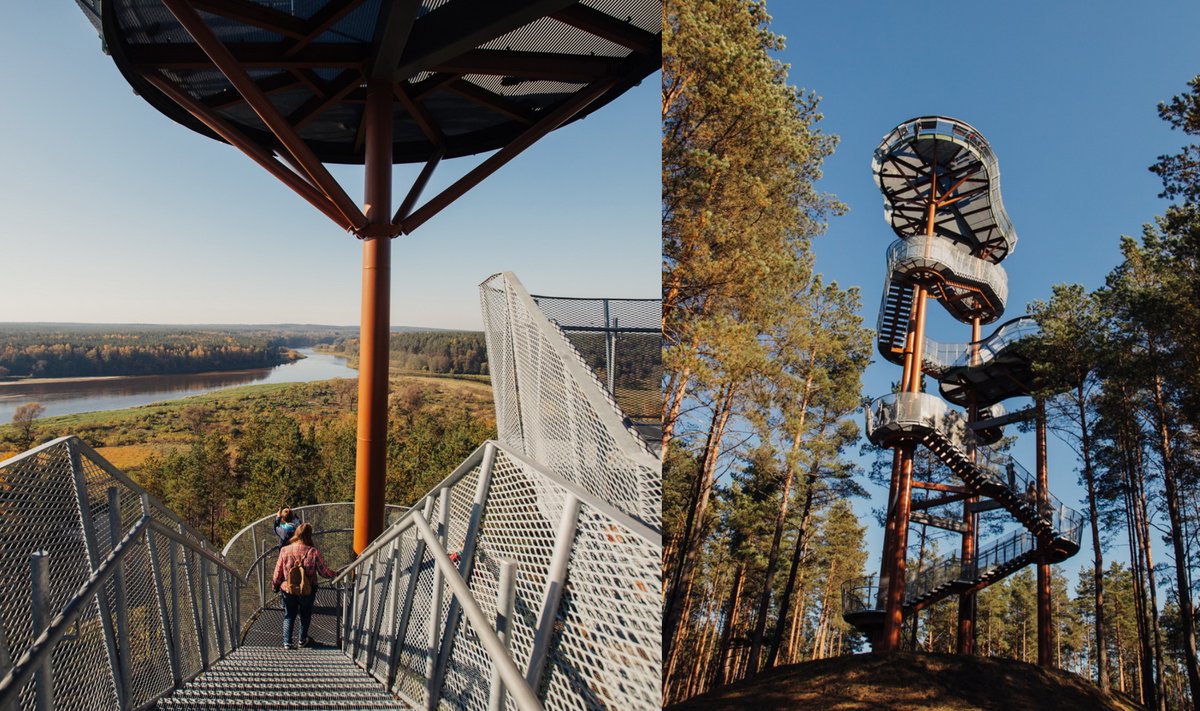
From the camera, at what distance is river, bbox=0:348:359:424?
24094mm

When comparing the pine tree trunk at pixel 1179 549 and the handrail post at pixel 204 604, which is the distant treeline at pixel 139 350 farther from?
the pine tree trunk at pixel 1179 549

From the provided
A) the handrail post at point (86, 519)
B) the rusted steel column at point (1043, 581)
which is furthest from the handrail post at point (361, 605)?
the rusted steel column at point (1043, 581)

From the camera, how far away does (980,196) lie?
194 inches

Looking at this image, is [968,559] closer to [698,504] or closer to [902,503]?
[902,503]

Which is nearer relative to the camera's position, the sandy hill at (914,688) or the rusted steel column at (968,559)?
the sandy hill at (914,688)

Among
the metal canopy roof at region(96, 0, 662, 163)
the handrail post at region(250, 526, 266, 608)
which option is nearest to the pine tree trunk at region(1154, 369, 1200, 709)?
the metal canopy roof at region(96, 0, 662, 163)

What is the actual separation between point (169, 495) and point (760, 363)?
3107 centimetres

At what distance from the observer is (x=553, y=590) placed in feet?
5.39

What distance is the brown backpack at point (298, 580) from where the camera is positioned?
5266mm

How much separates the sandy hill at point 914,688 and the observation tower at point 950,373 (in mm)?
439

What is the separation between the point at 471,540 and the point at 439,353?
37762 mm

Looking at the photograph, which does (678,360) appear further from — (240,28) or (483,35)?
(240,28)

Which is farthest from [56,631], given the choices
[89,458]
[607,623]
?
[89,458]

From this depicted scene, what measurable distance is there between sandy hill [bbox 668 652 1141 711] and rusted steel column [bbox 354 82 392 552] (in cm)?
424
